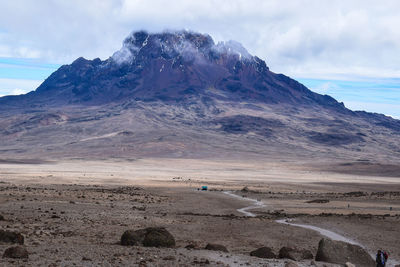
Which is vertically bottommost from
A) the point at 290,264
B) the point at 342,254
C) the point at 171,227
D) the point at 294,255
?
the point at 290,264

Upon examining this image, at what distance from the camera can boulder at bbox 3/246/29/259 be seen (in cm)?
1989

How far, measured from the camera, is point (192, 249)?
78.7 ft

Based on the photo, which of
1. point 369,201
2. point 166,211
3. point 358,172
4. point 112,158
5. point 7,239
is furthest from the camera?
point 112,158

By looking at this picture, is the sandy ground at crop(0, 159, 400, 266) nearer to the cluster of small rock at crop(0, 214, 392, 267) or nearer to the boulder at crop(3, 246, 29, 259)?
the boulder at crop(3, 246, 29, 259)

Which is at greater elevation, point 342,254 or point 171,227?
point 171,227

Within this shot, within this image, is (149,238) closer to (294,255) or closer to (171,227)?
(294,255)

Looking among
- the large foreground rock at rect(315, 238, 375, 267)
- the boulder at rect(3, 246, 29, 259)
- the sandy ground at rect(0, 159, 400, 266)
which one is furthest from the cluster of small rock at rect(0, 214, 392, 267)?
the boulder at rect(3, 246, 29, 259)

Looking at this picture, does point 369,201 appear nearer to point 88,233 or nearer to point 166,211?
point 166,211

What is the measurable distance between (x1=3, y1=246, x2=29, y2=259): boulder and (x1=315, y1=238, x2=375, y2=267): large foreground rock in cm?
1114

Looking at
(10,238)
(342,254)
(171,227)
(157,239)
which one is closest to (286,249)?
(342,254)

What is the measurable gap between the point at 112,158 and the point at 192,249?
17419 centimetres

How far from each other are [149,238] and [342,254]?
7.69 meters

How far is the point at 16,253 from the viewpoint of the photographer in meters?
19.9

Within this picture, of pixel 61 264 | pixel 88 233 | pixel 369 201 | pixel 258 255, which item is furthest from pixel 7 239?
pixel 369 201
